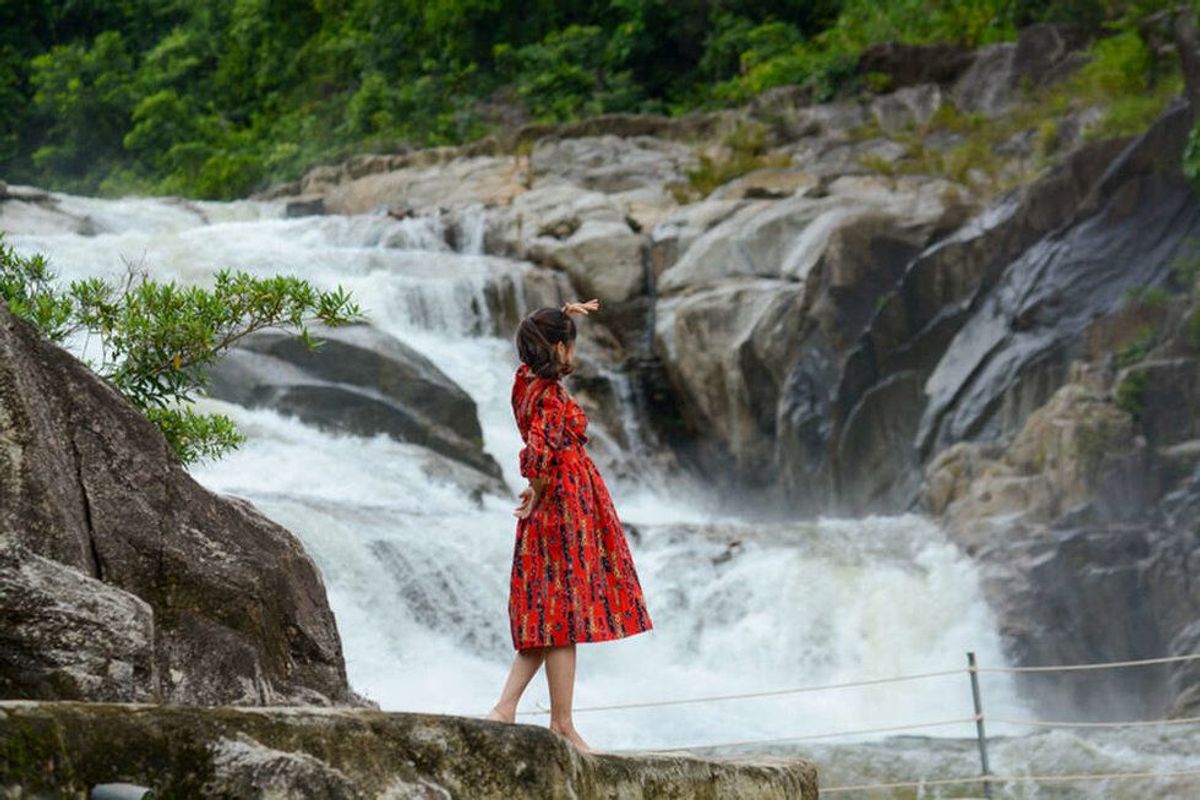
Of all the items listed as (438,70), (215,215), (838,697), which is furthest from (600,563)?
(438,70)

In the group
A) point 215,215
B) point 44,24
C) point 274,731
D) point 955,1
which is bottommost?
point 274,731

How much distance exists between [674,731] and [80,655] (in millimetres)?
8372

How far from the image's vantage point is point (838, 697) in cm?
1380

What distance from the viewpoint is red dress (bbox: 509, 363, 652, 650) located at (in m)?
5.29

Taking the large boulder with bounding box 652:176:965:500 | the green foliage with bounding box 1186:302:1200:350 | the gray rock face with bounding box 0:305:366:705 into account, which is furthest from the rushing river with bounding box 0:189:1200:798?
the gray rock face with bounding box 0:305:366:705

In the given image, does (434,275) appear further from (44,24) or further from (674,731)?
(44,24)

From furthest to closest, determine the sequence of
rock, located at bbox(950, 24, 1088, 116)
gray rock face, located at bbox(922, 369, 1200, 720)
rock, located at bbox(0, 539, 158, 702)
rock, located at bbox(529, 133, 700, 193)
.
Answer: rock, located at bbox(529, 133, 700, 193)
rock, located at bbox(950, 24, 1088, 116)
gray rock face, located at bbox(922, 369, 1200, 720)
rock, located at bbox(0, 539, 158, 702)

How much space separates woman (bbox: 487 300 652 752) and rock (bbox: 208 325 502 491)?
38.8 ft

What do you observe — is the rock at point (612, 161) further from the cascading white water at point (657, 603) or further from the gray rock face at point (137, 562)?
the gray rock face at point (137, 562)

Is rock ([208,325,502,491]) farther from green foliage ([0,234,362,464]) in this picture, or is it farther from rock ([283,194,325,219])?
green foliage ([0,234,362,464])

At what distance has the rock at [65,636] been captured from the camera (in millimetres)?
4270

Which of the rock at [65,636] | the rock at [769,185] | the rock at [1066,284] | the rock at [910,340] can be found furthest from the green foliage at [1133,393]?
the rock at [65,636]

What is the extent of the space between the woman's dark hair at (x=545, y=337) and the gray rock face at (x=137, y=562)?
4.64 ft

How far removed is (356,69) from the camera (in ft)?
109
